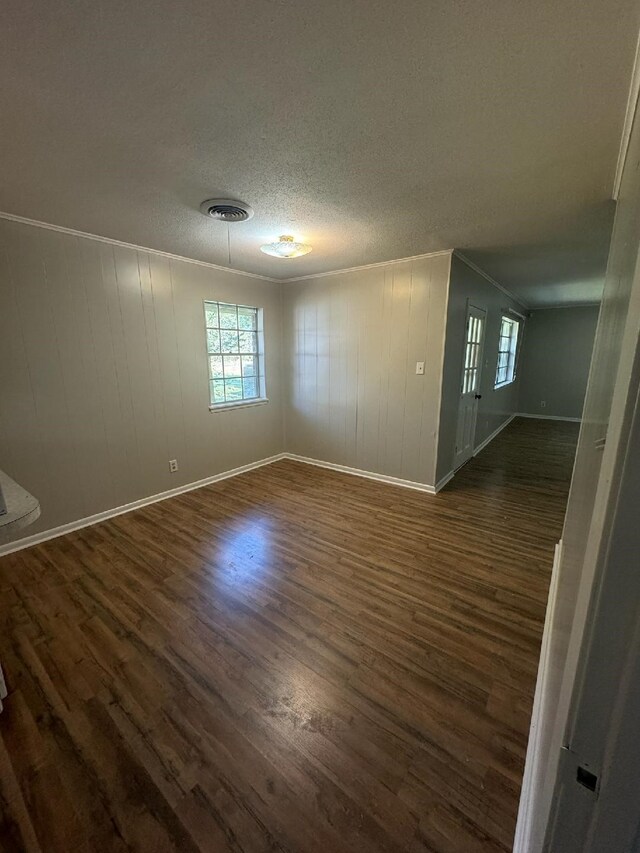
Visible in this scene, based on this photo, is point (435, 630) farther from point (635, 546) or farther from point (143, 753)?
point (635, 546)

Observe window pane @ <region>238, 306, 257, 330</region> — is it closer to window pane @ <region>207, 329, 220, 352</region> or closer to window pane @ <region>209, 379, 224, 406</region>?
window pane @ <region>207, 329, 220, 352</region>

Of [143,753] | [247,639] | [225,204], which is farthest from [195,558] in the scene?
[225,204]

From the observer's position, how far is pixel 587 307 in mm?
6871

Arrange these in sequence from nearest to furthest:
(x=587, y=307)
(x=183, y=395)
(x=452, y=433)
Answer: (x=183, y=395)
(x=452, y=433)
(x=587, y=307)

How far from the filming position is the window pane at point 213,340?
3842 millimetres

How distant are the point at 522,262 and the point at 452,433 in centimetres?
200

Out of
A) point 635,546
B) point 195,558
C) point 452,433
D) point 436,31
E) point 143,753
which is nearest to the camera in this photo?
point 635,546

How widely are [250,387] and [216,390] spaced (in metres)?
0.57

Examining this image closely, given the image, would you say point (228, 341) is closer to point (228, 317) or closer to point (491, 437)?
point (228, 317)

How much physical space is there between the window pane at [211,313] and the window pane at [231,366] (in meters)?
0.42

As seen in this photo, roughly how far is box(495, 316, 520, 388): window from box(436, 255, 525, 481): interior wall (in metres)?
0.64

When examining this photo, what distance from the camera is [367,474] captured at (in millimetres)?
4180

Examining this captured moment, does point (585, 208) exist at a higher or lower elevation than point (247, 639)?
higher

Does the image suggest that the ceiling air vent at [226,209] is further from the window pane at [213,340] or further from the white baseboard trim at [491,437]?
the white baseboard trim at [491,437]
